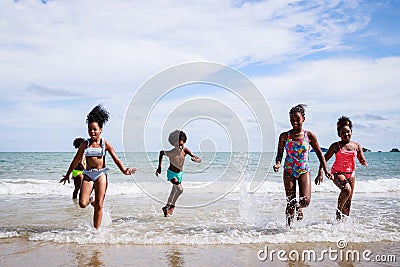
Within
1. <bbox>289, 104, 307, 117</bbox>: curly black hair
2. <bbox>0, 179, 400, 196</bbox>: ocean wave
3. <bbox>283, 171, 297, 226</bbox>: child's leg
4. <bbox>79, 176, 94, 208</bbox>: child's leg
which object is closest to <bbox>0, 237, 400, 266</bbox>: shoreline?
<bbox>79, 176, 94, 208</bbox>: child's leg

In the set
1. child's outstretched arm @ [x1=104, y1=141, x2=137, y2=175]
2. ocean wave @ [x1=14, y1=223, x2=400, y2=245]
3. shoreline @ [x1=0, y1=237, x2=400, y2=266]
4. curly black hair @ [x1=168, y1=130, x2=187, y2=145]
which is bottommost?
shoreline @ [x1=0, y1=237, x2=400, y2=266]

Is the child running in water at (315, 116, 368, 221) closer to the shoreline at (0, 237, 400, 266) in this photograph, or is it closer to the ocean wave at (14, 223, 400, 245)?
the ocean wave at (14, 223, 400, 245)

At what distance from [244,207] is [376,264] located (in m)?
4.52

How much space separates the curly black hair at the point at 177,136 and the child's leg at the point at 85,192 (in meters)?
2.32

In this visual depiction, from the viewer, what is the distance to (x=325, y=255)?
5.55 metres

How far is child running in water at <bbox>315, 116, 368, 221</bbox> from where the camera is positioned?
299 inches

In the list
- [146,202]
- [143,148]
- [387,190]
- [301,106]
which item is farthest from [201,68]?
[387,190]

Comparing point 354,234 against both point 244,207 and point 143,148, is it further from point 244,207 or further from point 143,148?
point 143,148

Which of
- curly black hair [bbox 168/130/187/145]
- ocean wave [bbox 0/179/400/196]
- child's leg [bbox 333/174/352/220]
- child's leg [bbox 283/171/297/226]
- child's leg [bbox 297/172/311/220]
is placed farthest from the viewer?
ocean wave [bbox 0/179/400/196]

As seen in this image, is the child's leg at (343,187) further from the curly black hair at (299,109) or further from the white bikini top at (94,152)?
the white bikini top at (94,152)

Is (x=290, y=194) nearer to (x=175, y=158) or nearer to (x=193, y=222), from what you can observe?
(x=193, y=222)

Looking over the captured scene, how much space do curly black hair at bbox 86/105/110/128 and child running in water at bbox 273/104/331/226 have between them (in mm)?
3097

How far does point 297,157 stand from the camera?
6918 millimetres

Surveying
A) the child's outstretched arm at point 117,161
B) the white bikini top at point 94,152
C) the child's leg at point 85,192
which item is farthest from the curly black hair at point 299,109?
the child's leg at point 85,192
